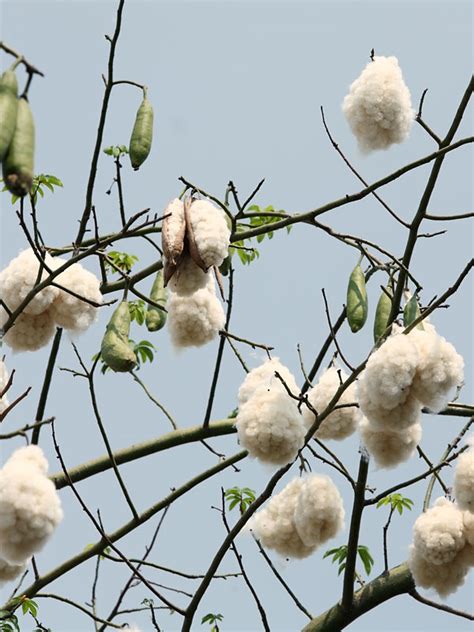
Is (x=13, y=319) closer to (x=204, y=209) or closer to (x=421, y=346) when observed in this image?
(x=204, y=209)

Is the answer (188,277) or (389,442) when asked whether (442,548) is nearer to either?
(389,442)

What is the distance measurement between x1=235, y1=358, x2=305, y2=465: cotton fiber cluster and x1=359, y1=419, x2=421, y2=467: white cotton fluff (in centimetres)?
20

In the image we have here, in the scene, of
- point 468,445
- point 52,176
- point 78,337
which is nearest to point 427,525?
point 468,445

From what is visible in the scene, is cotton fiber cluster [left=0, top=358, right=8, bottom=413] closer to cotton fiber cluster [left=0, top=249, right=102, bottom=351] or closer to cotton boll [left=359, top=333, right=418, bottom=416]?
cotton fiber cluster [left=0, top=249, right=102, bottom=351]

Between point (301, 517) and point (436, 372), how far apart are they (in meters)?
0.69

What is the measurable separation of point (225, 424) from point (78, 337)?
694 millimetres

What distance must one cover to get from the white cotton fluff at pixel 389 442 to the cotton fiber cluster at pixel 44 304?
773 mm

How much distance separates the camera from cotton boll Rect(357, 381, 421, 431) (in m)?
2.58

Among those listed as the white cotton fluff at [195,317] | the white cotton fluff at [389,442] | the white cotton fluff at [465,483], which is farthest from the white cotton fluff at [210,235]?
the white cotton fluff at [465,483]

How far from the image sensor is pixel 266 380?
290 cm

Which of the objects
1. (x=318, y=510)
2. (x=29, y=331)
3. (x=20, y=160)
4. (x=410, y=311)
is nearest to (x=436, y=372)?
(x=410, y=311)

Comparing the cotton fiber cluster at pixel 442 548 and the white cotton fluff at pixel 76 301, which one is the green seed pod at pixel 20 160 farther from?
the cotton fiber cluster at pixel 442 548

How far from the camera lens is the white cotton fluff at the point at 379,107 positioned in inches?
127

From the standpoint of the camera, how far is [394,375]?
2.51 meters
